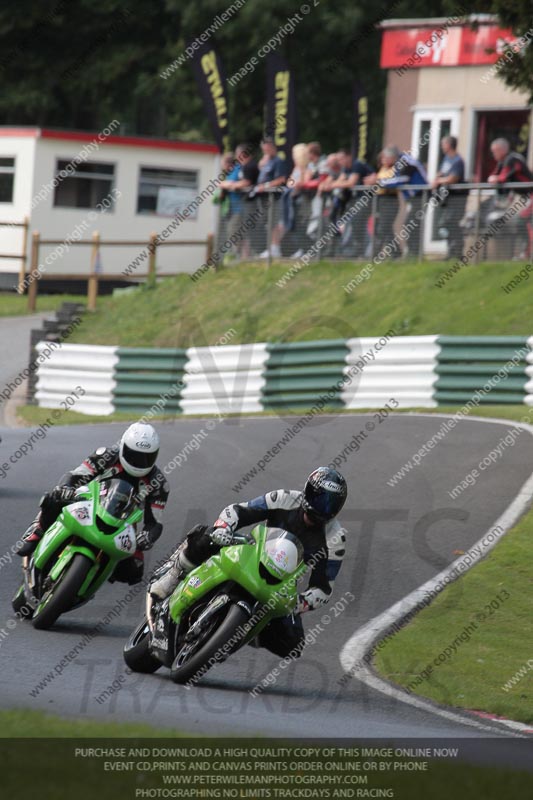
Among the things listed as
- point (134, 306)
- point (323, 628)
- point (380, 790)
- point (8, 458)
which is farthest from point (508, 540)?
point (134, 306)

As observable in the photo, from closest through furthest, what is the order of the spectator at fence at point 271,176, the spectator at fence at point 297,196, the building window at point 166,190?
1. the spectator at fence at point 297,196
2. the spectator at fence at point 271,176
3. the building window at point 166,190

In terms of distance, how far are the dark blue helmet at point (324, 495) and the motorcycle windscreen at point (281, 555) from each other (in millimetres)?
403

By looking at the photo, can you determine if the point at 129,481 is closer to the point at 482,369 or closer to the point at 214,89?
the point at 482,369

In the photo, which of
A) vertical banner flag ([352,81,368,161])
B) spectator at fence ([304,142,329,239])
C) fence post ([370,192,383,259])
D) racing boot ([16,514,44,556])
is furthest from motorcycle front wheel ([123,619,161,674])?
vertical banner flag ([352,81,368,161])

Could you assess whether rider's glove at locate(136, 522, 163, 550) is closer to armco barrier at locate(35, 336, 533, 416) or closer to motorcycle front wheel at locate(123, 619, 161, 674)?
motorcycle front wheel at locate(123, 619, 161, 674)

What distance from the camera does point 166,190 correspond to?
124ft

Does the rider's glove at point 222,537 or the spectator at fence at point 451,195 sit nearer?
the rider's glove at point 222,537

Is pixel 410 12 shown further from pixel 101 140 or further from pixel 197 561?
pixel 197 561

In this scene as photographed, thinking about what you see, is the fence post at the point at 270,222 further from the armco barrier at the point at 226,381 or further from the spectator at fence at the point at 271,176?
the armco barrier at the point at 226,381

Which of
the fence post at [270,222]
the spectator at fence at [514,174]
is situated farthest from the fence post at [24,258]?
the spectator at fence at [514,174]

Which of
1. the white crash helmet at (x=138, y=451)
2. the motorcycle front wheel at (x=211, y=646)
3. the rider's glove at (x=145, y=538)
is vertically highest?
the white crash helmet at (x=138, y=451)

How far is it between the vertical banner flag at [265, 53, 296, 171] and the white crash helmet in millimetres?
16622

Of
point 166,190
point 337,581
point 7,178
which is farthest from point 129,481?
point 166,190

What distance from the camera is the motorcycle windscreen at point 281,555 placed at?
8227 millimetres
